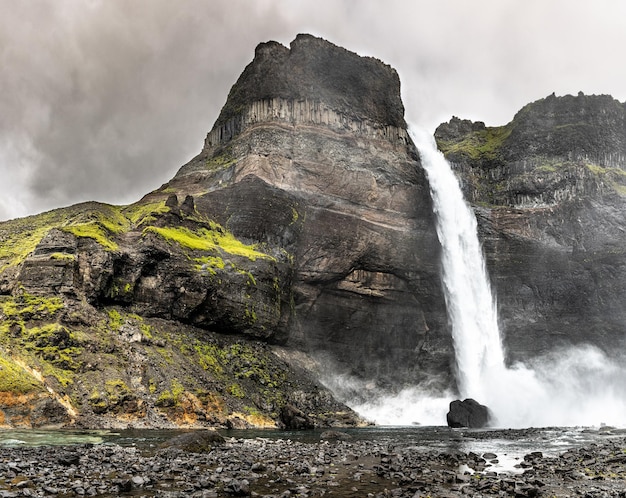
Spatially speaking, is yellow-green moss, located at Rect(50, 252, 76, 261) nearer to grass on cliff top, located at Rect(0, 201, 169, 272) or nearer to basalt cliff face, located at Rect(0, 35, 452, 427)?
basalt cliff face, located at Rect(0, 35, 452, 427)

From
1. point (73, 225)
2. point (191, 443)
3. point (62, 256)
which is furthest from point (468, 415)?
point (73, 225)

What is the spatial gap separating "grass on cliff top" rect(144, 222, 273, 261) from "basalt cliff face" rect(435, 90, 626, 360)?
38217 millimetres

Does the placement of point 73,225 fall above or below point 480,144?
below

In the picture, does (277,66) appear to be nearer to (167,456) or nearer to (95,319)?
(95,319)

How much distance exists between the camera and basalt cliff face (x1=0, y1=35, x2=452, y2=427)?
41.7 m

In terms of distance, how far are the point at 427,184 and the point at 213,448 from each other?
64.0 metres

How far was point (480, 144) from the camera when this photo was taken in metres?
105

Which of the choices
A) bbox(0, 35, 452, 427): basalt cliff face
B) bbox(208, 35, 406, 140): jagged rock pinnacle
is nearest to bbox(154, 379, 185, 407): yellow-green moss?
bbox(0, 35, 452, 427): basalt cliff face

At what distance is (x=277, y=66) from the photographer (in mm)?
84500

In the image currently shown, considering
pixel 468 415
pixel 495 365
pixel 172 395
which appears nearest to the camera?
pixel 172 395

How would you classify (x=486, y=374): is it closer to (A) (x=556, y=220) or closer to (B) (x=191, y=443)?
(A) (x=556, y=220)

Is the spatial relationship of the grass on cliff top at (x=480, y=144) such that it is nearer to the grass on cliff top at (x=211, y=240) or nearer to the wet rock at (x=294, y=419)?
the grass on cliff top at (x=211, y=240)

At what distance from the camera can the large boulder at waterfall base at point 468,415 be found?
53406mm

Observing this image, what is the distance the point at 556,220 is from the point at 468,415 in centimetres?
4268
